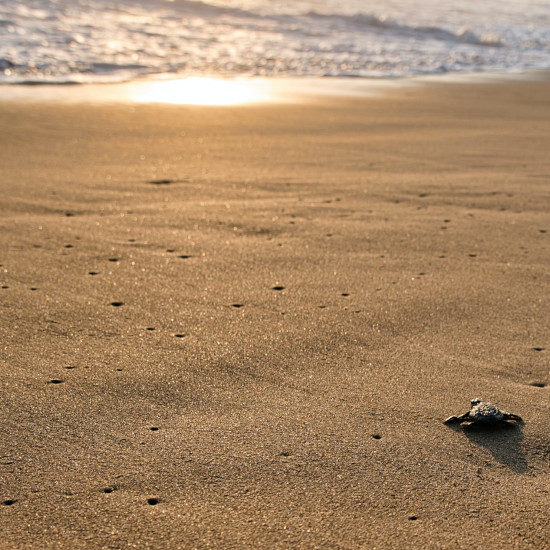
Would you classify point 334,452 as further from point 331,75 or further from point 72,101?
point 331,75

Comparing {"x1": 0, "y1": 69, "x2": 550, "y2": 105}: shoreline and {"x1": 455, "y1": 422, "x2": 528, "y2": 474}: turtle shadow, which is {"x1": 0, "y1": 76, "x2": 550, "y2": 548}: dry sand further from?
{"x1": 0, "y1": 69, "x2": 550, "y2": 105}: shoreline

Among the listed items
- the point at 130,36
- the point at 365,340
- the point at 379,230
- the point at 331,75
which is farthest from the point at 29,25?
the point at 365,340

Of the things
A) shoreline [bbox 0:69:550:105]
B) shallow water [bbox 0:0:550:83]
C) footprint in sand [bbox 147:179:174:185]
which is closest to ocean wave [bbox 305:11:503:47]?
shallow water [bbox 0:0:550:83]

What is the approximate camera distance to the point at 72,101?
7.11 meters

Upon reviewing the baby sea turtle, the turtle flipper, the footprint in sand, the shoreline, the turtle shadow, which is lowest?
the turtle shadow

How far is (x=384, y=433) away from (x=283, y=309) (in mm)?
844

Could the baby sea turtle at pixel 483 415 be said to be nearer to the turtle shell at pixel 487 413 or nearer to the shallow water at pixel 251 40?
the turtle shell at pixel 487 413

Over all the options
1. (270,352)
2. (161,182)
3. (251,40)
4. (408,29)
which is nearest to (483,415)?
(270,352)

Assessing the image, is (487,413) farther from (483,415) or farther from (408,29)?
(408,29)

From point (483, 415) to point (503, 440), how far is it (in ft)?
0.27

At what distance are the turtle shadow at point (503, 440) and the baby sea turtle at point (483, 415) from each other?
0.7 inches

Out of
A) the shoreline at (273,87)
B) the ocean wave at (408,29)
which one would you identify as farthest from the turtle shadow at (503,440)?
the ocean wave at (408,29)

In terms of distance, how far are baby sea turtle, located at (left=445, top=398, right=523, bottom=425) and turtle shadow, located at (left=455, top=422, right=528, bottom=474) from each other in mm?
17

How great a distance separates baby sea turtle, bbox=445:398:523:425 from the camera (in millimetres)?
1896
